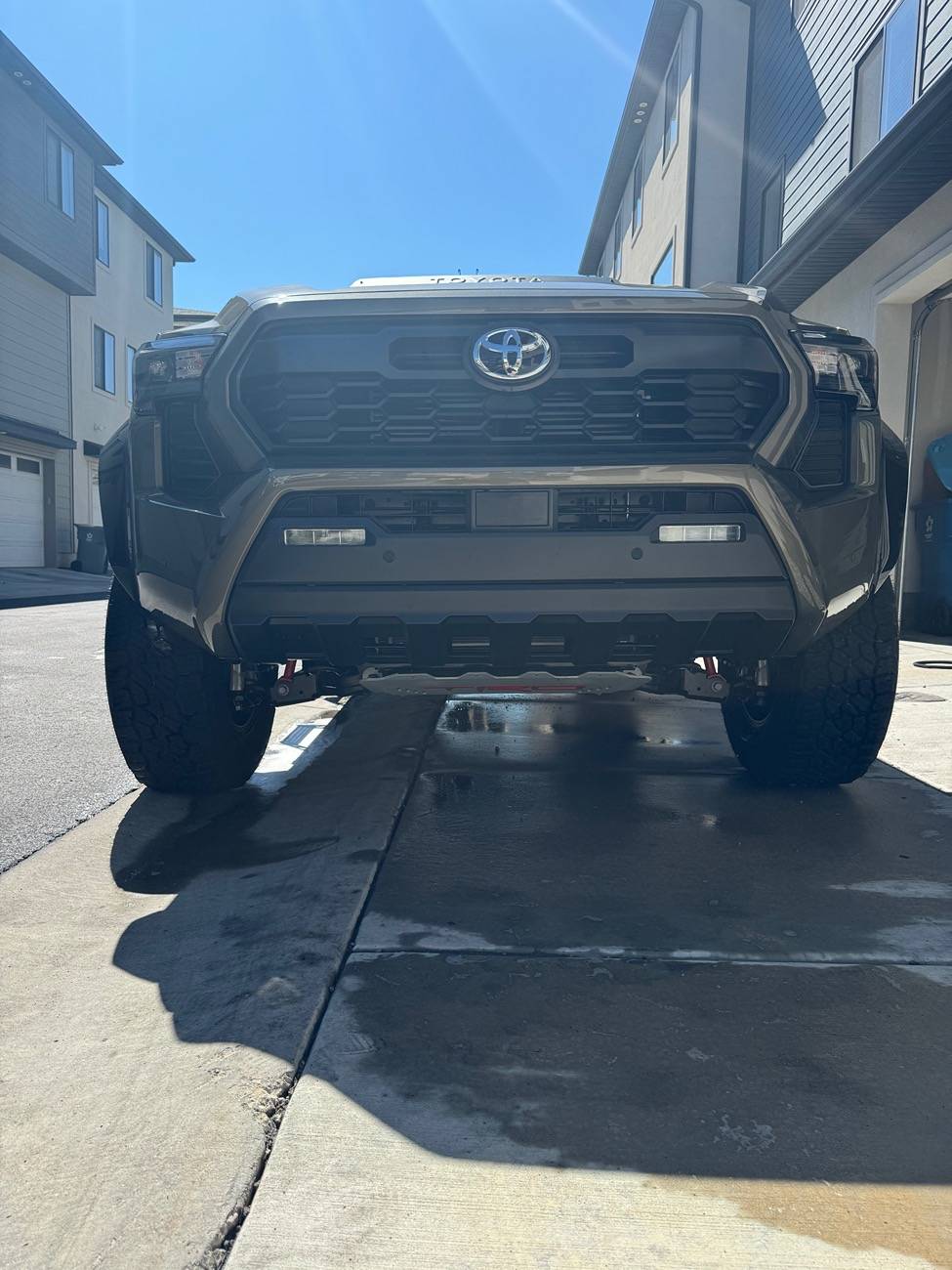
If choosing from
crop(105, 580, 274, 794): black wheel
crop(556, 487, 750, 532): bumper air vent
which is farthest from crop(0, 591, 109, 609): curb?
crop(556, 487, 750, 532): bumper air vent

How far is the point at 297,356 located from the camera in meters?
2.50

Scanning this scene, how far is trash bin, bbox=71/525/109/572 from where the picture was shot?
2259cm

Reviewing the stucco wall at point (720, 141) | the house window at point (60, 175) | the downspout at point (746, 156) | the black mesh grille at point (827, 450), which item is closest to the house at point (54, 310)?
the house window at point (60, 175)

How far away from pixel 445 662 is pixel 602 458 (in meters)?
0.65

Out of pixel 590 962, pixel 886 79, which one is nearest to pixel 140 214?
pixel 886 79

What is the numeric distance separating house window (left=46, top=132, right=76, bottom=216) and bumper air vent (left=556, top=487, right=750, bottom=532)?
22670 millimetres

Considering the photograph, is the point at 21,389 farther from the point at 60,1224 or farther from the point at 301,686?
the point at 60,1224

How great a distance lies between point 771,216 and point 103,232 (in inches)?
728

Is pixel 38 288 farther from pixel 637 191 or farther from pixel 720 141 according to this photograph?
pixel 720 141

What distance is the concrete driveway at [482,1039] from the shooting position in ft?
4.39

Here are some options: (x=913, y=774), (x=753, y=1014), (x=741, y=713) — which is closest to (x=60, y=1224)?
(x=753, y=1014)

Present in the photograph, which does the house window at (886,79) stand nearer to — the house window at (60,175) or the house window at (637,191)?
the house window at (637,191)

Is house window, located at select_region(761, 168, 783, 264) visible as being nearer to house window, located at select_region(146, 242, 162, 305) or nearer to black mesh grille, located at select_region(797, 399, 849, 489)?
black mesh grille, located at select_region(797, 399, 849, 489)

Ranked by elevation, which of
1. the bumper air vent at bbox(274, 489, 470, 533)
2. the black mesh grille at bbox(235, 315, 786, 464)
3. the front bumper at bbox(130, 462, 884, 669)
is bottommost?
the front bumper at bbox(130, 462, 884, 669)
